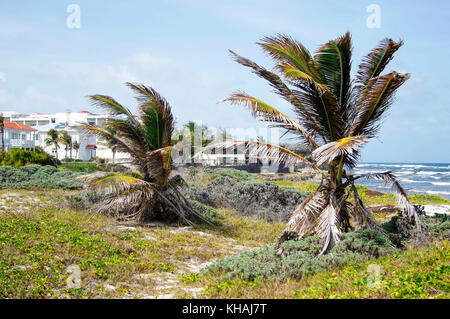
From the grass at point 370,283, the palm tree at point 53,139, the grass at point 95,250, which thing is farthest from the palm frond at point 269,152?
the palm tree at point 53,139

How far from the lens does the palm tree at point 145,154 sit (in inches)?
431

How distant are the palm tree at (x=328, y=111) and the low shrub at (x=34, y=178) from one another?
991 centimetres

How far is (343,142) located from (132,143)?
7164 millimetres

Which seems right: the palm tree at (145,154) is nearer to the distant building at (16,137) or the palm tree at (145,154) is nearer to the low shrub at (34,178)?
the low shrub at (34,178)

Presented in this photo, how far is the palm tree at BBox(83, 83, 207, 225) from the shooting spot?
10.9 m

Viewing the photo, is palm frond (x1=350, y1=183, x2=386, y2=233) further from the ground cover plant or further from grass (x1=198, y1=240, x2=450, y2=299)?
the ground cover plant

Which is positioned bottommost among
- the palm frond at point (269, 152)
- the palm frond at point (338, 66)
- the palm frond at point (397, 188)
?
the palm frond at point (397, 188)

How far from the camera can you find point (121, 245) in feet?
26.2

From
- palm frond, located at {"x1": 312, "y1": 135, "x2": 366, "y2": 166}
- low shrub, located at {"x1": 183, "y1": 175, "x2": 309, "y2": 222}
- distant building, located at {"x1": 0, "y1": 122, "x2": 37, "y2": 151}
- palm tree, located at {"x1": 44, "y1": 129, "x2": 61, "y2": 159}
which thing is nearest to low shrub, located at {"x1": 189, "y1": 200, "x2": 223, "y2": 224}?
low shrub, located at {"x1": 183, "y1": 175, "x2": 309, "y2": 222}

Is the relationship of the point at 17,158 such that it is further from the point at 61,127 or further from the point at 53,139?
the point at 61,127

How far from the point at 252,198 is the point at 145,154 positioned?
243 inches

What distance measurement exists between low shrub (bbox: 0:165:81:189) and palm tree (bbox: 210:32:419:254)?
9.91 metres

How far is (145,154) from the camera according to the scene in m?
11.4
